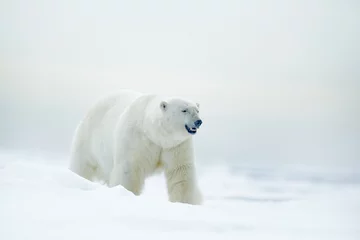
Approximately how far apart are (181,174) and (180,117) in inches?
24.9

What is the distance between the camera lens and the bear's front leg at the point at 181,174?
5145mm

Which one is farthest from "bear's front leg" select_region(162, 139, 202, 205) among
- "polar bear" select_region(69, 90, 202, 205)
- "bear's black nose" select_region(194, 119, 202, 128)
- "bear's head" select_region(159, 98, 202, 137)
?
"bear's black nose" select_region(194, 119, 202, 128)

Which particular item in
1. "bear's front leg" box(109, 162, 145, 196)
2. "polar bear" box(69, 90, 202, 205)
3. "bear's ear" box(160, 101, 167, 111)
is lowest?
"bear's front leg" box(109, 162, 145, 196)

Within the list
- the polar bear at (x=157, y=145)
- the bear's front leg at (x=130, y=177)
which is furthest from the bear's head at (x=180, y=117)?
the bear's front leg at (x=130, y=177)

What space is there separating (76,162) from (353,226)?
4.50 meters

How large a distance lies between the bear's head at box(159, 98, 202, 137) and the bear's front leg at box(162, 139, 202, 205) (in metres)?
0.27

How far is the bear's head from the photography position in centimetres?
488

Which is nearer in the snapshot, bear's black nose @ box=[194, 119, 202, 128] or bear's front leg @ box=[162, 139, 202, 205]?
bear's black nose @ box=[194, 119, 202, 128]

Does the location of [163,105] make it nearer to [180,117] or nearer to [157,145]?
[180,117]

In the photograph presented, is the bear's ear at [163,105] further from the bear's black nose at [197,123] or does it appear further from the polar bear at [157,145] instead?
the bear's black nose at [197,123]

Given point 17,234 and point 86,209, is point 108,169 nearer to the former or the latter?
point 86,209

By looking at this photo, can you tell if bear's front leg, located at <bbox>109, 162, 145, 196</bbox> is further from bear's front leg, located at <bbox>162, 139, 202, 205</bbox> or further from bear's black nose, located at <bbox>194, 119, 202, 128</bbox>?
bear's black nose, located at <bbox>194, 119, 202, 128</bbox>

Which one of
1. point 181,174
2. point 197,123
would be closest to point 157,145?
point 181,174

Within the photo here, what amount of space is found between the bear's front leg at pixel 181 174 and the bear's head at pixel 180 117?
27 cm
